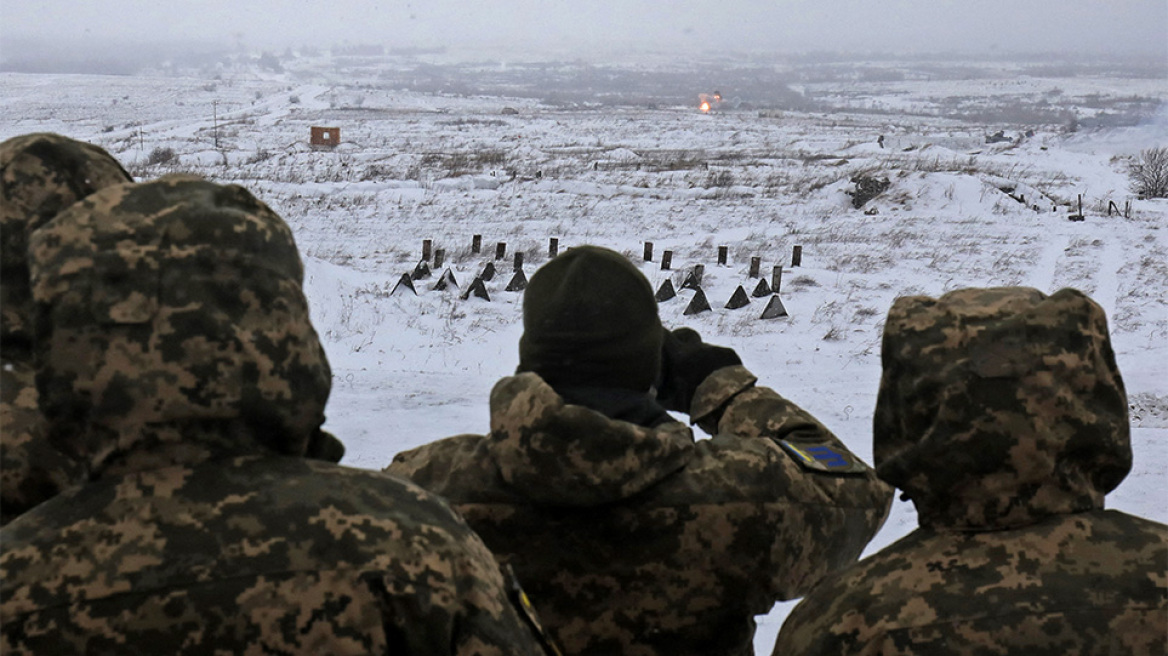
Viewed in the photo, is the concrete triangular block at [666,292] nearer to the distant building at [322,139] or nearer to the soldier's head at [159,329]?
the soldier's head at [159,329]

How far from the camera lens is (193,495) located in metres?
1.61

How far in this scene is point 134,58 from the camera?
13938 cm

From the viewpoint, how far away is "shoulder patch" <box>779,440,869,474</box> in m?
2.35

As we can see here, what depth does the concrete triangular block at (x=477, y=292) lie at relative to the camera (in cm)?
1138

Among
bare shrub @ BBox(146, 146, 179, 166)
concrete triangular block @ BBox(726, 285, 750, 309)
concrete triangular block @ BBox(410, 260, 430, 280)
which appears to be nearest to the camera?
concrete triangular block @ BBox(726, 285, 750, 309)

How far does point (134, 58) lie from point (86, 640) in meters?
154

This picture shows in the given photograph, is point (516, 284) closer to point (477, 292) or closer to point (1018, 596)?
point (477, 292)

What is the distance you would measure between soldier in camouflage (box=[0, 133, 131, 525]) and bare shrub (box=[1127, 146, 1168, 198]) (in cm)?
2415

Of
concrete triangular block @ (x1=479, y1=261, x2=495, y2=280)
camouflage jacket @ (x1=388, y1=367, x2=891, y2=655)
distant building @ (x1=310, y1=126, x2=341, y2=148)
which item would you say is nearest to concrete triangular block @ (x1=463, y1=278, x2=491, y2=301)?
concrete triangular block @ (x1=479, y1=261, x2=495, y2=280)

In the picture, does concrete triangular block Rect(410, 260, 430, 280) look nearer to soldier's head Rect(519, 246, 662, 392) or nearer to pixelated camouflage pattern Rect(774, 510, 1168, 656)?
soldier's head Rect(519, 246, 662, 392)

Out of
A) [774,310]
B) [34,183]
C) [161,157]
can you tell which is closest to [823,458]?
[34,183]

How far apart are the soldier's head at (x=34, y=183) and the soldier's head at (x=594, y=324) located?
3.84 feet

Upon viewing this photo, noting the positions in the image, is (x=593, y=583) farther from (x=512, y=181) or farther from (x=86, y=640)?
(x=512, y=181)

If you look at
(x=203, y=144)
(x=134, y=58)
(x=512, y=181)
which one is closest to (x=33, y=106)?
(x=203, y=144)
